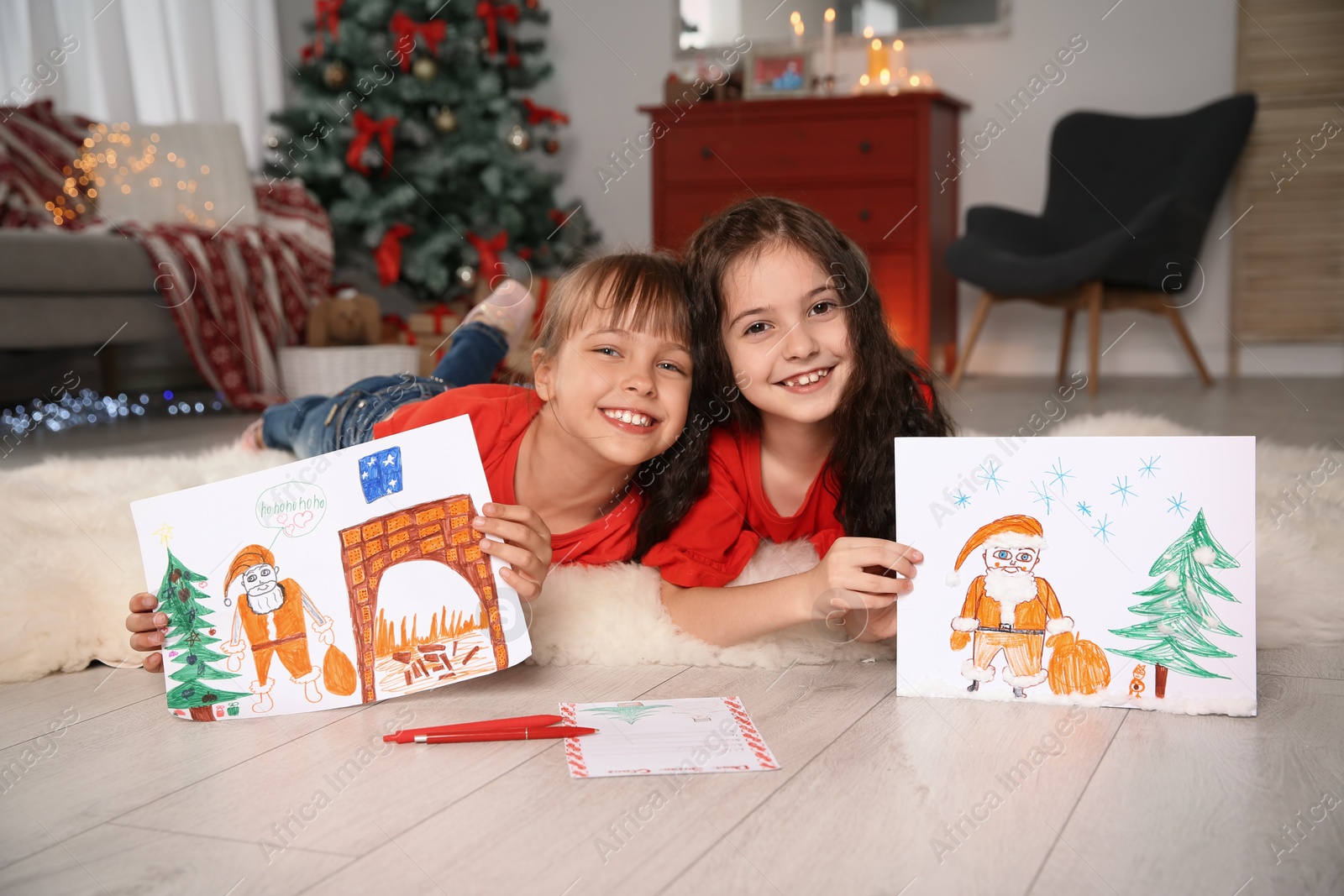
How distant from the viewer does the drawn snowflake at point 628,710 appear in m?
0.89

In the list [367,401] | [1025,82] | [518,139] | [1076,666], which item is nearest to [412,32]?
[518,139]

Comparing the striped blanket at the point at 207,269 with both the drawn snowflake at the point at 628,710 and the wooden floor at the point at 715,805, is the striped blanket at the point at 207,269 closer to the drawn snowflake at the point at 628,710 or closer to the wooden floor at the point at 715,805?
the wooden floor at the point at 715,805

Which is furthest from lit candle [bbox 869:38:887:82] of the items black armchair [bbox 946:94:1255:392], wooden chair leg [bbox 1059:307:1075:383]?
wooden chair leg [bbox 1059:307:1075:383]

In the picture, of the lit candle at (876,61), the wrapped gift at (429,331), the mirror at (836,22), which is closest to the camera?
the wrapped gift at (429,331)

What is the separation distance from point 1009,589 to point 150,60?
3.69m

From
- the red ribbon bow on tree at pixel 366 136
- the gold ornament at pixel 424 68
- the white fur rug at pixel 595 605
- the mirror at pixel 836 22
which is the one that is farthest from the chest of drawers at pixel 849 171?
the white fur rug at pixel 595 605

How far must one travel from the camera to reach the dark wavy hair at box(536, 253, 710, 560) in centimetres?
108

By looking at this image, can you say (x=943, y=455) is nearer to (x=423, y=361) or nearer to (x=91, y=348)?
(x=423, y=361)

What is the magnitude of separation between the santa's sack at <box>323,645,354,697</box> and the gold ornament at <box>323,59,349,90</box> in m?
3.12

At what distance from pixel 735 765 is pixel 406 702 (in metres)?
0.31

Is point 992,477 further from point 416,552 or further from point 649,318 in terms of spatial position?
point 416,552

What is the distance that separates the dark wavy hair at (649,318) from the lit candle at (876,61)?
2840mm

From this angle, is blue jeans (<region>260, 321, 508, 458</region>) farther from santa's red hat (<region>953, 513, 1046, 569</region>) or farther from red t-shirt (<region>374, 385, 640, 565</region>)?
santa's red hat (<region>953, 513, 1046, 569</region>)

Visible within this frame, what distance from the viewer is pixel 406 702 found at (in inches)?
37.1
